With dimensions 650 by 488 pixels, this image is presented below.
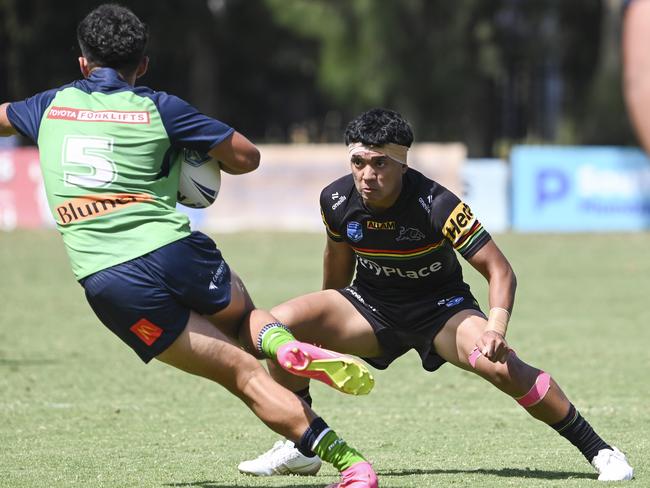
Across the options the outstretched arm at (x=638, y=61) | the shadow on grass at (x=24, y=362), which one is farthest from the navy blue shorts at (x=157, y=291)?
the shadow on grass at (x=24, y=362)

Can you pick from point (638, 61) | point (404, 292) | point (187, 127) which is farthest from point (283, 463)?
point (638, 61)

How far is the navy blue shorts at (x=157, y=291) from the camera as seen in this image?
4.79 m

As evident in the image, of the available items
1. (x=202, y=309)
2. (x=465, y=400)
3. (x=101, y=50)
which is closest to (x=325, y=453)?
(x=202, y=309)

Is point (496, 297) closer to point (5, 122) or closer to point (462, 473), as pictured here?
point (462, 473)

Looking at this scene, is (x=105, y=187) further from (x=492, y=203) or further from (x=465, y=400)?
(x=492, y=203)

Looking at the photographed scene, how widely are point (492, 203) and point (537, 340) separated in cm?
1153

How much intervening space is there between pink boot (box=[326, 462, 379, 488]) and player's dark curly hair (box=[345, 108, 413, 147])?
5.02 ft

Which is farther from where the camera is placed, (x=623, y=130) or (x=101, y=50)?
(x=623, y=130)

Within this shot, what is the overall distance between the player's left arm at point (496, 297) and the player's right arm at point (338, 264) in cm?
85

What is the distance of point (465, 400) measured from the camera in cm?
826

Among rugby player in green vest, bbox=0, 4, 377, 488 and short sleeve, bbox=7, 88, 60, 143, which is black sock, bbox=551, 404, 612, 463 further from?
short sleeve, bbox=7, 88, 60, 143

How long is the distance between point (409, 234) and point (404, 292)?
1.16 ft

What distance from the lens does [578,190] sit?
874 inches

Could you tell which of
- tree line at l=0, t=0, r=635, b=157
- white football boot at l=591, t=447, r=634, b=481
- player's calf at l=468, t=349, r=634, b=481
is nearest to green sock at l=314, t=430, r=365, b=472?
player's calf at l=468, t=349, r=634, b=481
